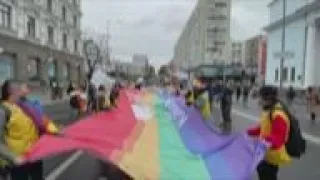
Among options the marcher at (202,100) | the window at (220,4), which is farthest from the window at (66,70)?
the window at (220,4)

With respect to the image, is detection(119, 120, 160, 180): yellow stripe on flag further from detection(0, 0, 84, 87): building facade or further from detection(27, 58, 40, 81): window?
detection(27, 58, 40, 81): window

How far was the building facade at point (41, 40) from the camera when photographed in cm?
5028

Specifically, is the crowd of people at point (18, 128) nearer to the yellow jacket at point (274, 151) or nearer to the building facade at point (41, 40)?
the yellow jacket at point (274, 151)

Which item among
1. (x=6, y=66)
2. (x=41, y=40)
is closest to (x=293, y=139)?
(x=6, y=66)

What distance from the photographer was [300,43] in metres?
76.2

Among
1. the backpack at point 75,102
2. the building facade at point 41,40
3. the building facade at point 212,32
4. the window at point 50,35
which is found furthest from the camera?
the building facade at point 212,32

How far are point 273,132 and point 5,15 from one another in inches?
1783

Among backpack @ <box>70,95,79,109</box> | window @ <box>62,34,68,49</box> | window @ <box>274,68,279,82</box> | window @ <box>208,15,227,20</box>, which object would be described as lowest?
backpack @ <box>70,95,79,109</box>

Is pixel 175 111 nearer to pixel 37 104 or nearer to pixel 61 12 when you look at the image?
pixel 37 104

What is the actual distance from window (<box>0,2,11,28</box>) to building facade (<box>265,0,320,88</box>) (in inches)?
1005

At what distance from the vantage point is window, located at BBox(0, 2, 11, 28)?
160 feet

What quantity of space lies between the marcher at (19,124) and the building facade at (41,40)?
107 feet

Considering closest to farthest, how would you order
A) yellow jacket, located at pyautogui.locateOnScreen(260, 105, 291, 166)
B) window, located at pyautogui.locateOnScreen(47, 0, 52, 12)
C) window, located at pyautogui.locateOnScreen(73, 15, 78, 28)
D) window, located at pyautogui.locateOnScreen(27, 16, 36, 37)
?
yellow jacket, located at pyautogui.locateOnScreen(260, 105, 291, 166) → window, located at pyautogui.locateOnScreen(27, 16, 36, 37) → window, located at pyautogui.locateOnScreen(47, 0, 52, 12) → window, located at pyautogui.locateOnScreen(73, 15, 78, 28)

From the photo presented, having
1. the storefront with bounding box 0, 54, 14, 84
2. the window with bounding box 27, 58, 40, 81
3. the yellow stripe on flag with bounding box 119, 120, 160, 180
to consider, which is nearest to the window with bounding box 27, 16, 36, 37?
the window with bounding box 27, 58, 40, 81
